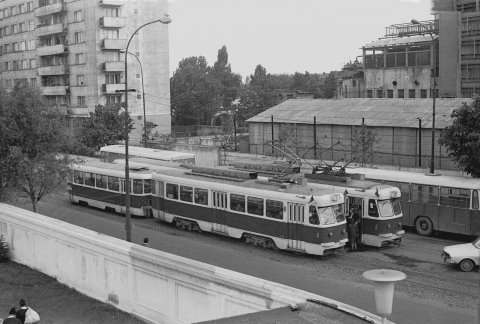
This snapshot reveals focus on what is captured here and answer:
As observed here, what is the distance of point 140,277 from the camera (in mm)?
17094

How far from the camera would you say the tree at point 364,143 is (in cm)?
4181

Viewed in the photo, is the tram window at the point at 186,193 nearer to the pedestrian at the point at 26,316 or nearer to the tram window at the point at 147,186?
the tram window at the point at 147,186

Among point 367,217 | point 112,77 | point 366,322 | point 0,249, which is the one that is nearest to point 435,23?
point 112,77

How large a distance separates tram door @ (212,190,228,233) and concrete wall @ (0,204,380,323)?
734 cm

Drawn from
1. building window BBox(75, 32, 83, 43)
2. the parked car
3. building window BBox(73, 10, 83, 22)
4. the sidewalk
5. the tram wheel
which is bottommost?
the sidewalk

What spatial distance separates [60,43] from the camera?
74.4 meters

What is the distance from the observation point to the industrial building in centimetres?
4191

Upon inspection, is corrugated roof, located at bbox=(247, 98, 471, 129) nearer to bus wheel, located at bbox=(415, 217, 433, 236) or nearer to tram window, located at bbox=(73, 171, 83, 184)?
bus wheel, located at bbox=(415, 217, 433, 236)

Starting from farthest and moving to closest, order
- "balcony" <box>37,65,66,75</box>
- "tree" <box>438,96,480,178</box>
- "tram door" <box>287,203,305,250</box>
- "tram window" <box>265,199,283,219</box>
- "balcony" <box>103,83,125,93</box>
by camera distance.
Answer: "balcony" <box>37,65,66,75</box>
"balcony" <box>103,83,125,93</box>
"tree" <box>438,96,480,178</box>
"tram window" <box>265,199,283,219</box>
"tram door" <box>287,203,305,250</box>

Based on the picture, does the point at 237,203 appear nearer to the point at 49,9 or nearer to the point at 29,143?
the point at 29,143

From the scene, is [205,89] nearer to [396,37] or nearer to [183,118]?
[183,118]

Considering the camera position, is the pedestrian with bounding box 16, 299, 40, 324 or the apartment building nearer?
the pedestrian with bounding box 16, 299, 40, 324

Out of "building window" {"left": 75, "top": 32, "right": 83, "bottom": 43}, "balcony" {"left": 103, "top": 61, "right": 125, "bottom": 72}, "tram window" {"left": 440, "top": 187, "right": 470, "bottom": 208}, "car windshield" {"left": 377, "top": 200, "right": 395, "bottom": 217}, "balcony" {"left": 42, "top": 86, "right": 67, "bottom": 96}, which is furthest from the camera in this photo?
"balcony" {"left": 42, "top": 86, "right": 67, "bottom": 96}

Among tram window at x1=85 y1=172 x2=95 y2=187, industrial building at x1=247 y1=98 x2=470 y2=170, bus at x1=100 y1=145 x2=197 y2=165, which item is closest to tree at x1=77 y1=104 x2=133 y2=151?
bus at x1=100 y1=145 x2=197 y2=165
